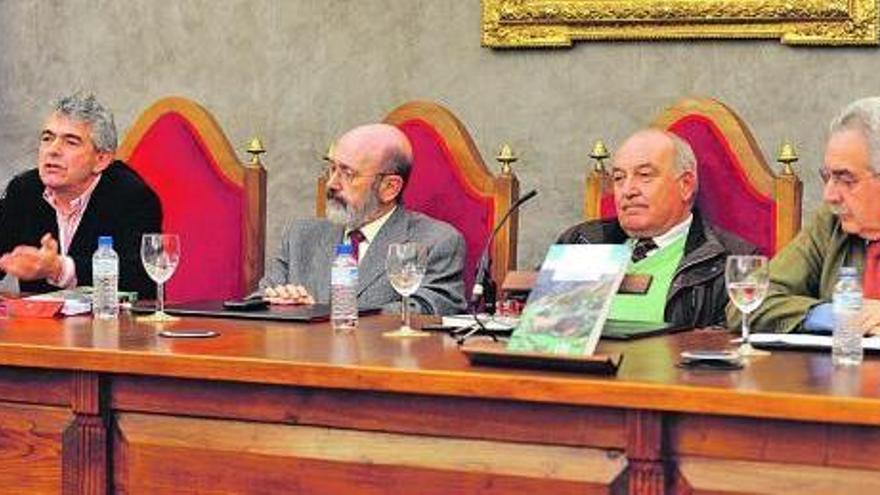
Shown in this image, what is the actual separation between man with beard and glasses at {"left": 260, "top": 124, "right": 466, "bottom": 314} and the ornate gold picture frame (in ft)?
2.36

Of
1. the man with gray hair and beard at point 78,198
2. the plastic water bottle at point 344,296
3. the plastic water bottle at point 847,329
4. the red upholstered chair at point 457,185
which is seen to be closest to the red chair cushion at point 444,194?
the red upholstered chair at point 457,185

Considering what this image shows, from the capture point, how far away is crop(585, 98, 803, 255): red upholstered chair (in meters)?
3.54

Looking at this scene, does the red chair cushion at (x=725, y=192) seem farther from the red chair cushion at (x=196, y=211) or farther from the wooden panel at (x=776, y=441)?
the wooden panel at (x=776, y=441)

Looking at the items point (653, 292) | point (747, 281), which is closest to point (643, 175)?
point (653, 292)

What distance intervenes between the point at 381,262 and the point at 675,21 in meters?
1.14

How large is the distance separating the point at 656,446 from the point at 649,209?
1462 millimetres

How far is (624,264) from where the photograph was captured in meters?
2.35

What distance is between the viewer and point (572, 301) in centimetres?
234

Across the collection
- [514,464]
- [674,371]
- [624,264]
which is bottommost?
[514,464]

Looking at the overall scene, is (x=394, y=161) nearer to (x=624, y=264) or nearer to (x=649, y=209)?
(x=649, y=209)

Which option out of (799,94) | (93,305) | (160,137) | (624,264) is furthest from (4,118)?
(624,264)

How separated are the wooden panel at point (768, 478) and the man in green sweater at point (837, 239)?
0.77m

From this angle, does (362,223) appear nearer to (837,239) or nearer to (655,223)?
(655,223)

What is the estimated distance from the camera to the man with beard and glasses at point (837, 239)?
287cm
